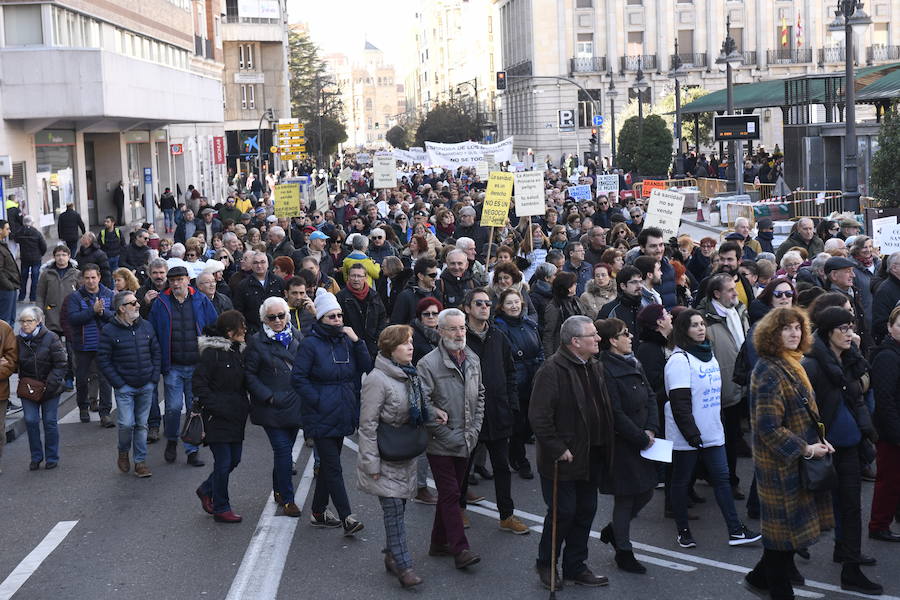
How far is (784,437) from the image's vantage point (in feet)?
23.1

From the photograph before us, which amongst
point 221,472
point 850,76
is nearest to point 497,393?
point 221,472

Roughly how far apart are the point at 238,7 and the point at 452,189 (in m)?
59.2

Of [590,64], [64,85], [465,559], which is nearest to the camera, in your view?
[465,559]

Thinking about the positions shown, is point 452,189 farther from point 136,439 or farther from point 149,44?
point 136,439

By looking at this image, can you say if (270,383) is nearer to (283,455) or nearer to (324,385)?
(283,455)

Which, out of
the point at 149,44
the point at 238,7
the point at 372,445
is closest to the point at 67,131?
the point at 149,44

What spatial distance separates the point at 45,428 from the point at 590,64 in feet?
287

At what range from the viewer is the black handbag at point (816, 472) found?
7.05 m

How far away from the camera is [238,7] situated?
290 feet

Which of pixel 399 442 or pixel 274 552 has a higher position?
pixel 399 442

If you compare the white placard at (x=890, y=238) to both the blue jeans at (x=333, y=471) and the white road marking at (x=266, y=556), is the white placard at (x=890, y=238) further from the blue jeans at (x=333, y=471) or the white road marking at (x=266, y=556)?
the blue jeans at (x=333, y=471)

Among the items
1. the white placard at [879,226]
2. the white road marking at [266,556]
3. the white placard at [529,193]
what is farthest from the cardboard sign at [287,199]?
the white road marking at [266,556]

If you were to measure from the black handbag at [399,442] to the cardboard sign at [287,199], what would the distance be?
14297 millimetres

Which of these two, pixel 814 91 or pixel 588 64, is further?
pixel 588 64
